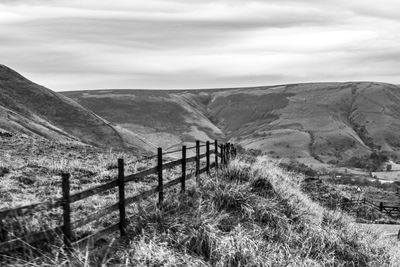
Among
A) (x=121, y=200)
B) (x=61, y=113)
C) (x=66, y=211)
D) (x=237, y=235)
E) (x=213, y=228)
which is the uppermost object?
(x=66, y=211)

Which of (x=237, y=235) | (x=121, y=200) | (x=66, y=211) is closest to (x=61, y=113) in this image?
(x=237, y=235)

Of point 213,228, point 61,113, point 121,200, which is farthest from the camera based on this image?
point 61,113

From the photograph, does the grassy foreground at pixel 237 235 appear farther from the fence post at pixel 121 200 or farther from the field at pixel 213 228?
the fence post at pixel 121 200

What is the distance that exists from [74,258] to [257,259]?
299cm

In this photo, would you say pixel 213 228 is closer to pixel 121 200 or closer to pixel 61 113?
pixel 121 200

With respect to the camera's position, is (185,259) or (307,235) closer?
(185,259)

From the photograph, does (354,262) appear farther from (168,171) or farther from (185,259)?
(168,171)

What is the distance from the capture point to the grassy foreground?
→ 23.4 feet

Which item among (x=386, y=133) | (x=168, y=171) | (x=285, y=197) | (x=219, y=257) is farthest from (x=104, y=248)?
(x=386, y=133)

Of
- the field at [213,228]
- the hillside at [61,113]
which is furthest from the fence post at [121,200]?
the hillside at [61,113]

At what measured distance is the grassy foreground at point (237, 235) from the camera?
714 centimetres

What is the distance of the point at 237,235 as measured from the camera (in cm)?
864

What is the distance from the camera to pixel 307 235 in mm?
10688

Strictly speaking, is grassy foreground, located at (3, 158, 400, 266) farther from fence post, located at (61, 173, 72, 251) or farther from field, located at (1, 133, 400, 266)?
fence post, located at (61, 173, 72, 251)
